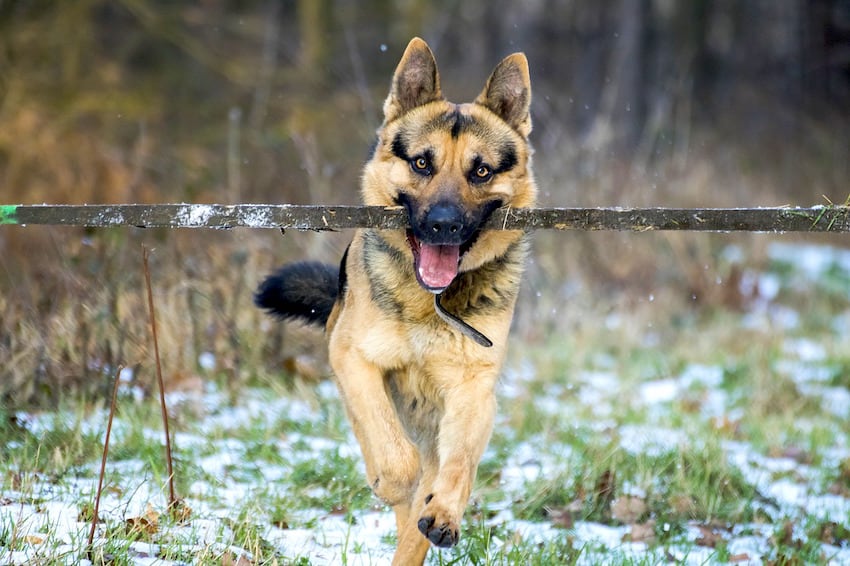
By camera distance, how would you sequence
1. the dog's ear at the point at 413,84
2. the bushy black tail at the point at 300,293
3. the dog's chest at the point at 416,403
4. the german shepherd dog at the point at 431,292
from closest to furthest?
1. the german shepherd dog at the point at 431,292
2. the dog's chest at the point at 416,403
3. the dog's ear at the point at 413,84
4. the bushy black tail at the point at 300,293

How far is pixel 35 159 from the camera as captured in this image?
912 centimetres

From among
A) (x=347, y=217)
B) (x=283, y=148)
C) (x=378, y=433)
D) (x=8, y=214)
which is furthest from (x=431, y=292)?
(x=283, y=148)

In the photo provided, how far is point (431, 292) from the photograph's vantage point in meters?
3.57

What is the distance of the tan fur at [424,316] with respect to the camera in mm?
3555

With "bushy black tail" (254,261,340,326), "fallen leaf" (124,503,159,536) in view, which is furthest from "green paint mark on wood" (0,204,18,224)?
"bushy black tail" (254,261,340,326)

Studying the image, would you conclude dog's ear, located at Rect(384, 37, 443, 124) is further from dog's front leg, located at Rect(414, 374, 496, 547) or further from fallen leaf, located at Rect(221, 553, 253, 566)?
fallen leaf, located at Rect(221, 553, 253, 566)

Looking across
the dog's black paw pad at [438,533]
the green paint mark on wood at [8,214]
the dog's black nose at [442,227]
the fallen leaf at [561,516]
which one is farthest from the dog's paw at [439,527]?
the green paint mark on wood at [8,214]

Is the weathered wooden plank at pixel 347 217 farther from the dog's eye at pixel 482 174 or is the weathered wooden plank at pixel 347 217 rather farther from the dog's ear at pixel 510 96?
the dog's ear at pixel 510 96

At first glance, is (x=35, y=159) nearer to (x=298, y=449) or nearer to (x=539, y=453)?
(x=298, y=449)

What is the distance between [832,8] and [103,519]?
834 inches

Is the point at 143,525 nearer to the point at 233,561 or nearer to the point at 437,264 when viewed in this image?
the point at 233,561

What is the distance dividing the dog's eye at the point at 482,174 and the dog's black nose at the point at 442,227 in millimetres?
392

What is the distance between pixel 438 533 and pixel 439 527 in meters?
0.02

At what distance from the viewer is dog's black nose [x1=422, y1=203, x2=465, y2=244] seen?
3.43 m
